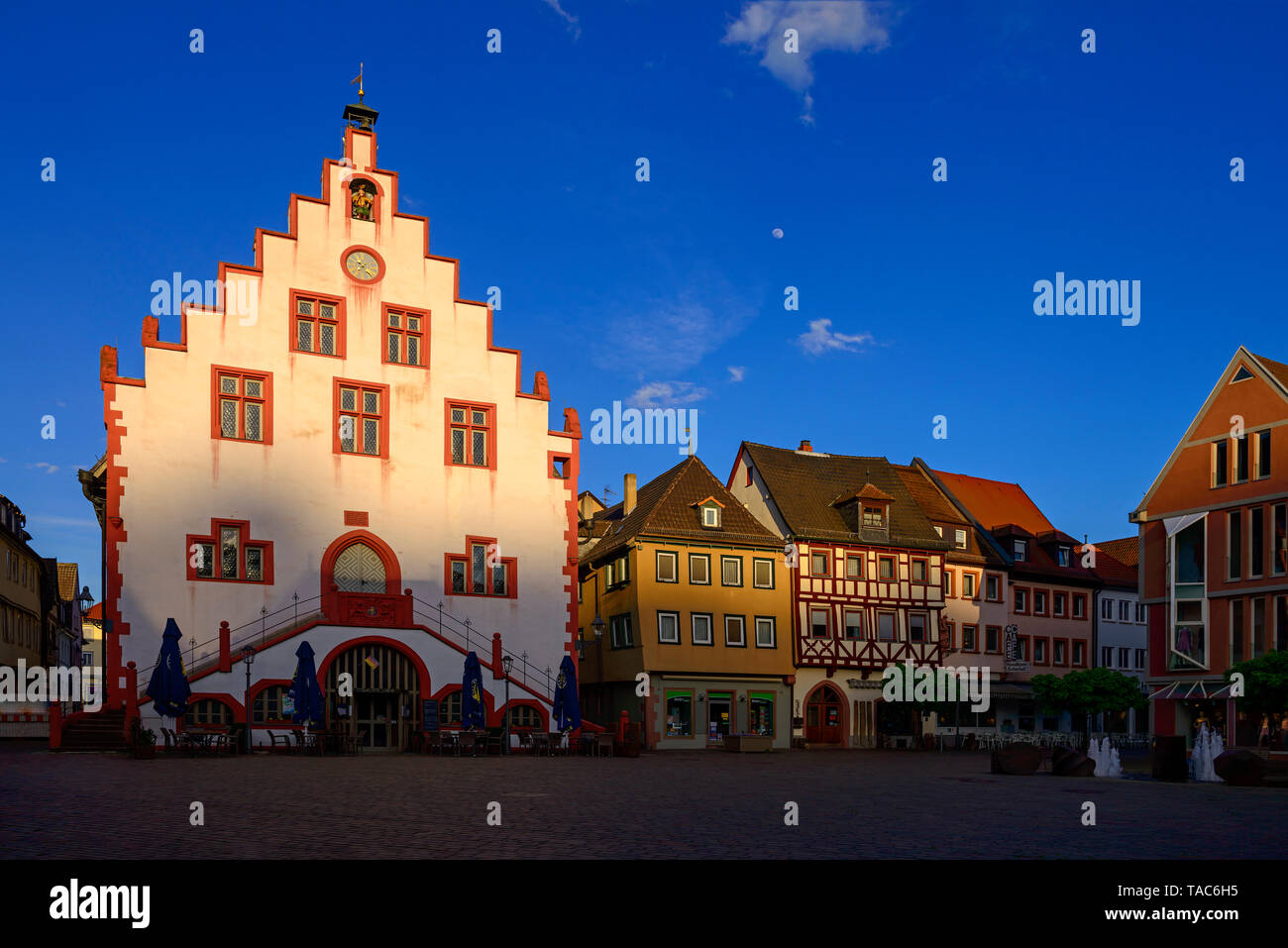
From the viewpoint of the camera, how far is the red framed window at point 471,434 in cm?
Result: 4197

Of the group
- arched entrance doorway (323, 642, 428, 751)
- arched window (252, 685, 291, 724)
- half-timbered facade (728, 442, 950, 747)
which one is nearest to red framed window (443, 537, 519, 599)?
arched entrance doorway (323, 642, 428, 751)

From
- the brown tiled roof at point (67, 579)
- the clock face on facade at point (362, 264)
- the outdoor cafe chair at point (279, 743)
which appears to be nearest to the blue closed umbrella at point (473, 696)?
the outdoor cafe chair at point (279, 743)

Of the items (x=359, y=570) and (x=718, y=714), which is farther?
(x=718, y=714)

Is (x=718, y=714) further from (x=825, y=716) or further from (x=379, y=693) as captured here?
(x=379, y=693)

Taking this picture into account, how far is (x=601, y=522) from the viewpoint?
2356 inches

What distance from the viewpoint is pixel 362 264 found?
136ft

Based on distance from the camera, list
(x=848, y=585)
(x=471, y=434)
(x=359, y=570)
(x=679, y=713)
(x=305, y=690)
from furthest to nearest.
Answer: (x=848, y=585) < (x=679, y=713) < (x=471, y=434) < (x=359, y=570) < (x=305, y=690)

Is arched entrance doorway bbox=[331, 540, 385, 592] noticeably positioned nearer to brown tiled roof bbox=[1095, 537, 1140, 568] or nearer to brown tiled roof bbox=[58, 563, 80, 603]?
brown tiled roof bbox=[1095, 537, 1140, 568]

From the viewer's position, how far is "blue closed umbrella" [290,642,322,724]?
33031mm

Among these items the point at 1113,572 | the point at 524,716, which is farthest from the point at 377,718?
the point at 1113,572

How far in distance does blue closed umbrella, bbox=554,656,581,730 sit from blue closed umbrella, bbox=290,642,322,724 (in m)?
7.15

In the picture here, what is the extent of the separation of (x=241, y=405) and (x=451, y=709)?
1142 centimetres

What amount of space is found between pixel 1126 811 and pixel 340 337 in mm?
29272
